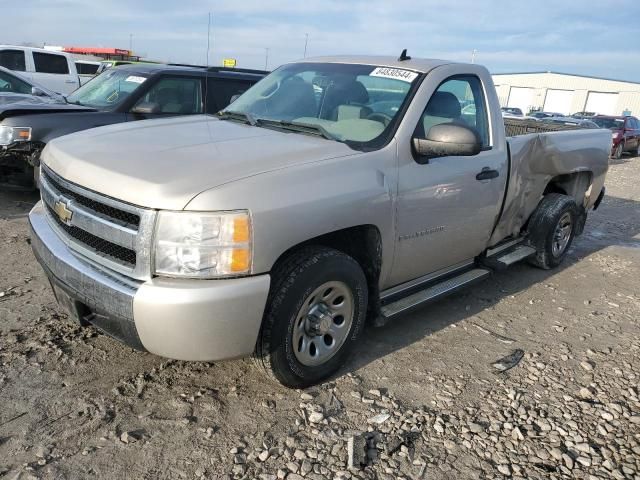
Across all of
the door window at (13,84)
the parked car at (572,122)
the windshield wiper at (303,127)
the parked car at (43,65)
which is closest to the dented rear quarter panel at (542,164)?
the parked car at (572,122)

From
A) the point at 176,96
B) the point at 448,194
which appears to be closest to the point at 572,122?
the point at 176,96

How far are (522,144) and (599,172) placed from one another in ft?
6.34

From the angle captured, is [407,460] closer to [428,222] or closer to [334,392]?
[334,392]

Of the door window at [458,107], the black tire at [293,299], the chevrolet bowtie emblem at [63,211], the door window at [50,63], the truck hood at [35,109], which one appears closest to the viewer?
the black tire at [293,299]

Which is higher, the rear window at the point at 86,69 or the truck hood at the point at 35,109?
the truck hood at the point at 35,109

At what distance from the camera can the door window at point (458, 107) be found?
3611mm

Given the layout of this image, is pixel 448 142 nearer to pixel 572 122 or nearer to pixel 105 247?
pixel 105 247

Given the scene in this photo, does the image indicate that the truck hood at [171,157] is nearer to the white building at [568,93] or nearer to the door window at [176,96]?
the door window at [176,96]

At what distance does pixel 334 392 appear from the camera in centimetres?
315

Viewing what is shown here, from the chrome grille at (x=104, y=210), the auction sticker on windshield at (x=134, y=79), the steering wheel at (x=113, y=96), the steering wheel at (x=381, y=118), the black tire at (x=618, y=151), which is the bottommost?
the black tire at (x=618, y=151)

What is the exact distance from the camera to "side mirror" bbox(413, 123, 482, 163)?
10.6ft

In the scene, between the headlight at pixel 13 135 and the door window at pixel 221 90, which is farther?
the door window at pixel 221 90

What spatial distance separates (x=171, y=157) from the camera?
2.82 metres

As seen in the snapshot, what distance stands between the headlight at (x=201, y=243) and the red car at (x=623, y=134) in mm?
18999
